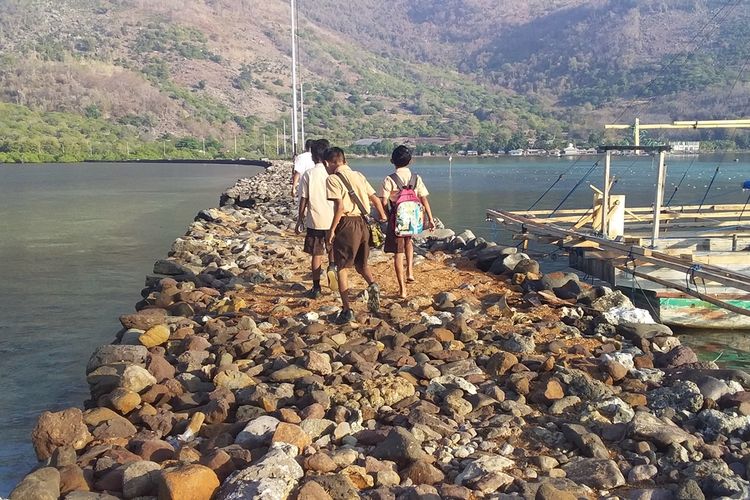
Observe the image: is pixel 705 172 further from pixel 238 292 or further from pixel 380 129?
pixel 380 129

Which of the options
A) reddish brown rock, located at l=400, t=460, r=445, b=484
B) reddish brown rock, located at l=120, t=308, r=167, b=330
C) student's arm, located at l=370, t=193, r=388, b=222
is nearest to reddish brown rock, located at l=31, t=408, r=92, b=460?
reddish brown rock, located at l=400, t=460, r=445, b=484

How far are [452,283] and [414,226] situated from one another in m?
1.63

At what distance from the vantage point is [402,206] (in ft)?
27.4

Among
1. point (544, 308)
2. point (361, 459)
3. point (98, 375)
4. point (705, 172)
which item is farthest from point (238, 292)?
point (705, 172)

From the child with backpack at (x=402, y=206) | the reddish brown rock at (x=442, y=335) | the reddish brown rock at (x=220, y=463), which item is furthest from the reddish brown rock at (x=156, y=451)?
the child with backpack at (x=402, y=206)

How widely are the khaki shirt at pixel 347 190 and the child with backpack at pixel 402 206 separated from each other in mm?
596

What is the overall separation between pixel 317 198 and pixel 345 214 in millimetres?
608

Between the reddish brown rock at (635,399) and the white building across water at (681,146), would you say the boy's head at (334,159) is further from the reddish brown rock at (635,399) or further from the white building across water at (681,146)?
the white building across water at (681,146)

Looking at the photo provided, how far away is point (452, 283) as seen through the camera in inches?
387

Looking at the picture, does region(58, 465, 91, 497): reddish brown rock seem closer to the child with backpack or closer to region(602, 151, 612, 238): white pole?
the child with backpack

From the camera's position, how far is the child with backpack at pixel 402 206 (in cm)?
840

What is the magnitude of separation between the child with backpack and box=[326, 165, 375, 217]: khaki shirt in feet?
1.96

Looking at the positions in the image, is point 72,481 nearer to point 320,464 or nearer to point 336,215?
point 320,464

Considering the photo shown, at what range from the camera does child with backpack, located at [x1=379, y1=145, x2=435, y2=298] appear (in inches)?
331
